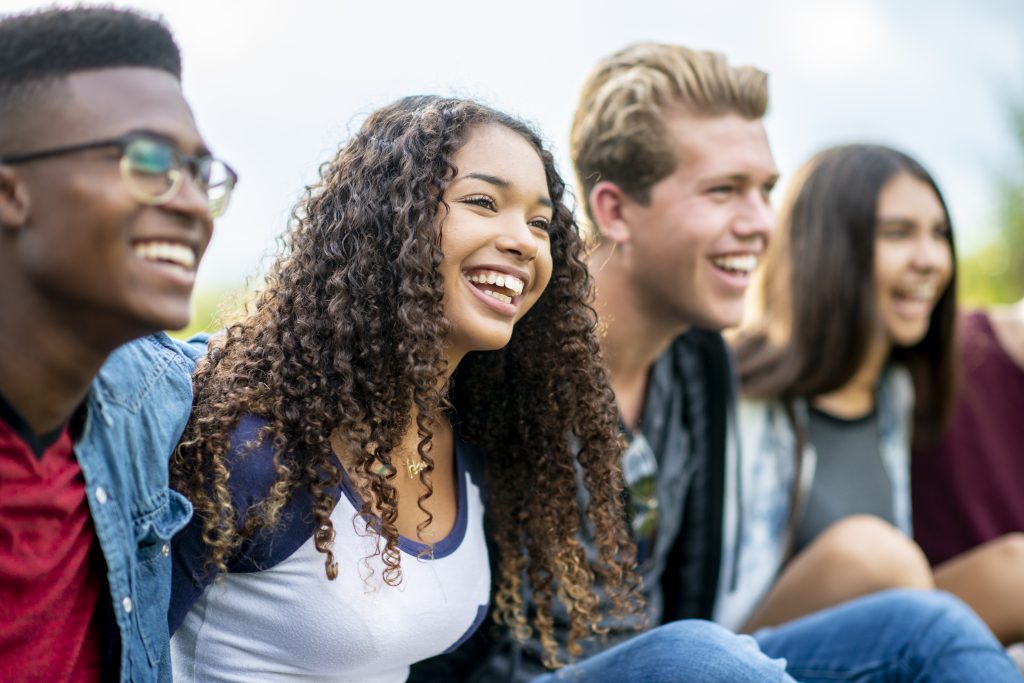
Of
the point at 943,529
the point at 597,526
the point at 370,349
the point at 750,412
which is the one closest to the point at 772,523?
the point at 750,412

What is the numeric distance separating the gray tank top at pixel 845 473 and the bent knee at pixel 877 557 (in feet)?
1.35

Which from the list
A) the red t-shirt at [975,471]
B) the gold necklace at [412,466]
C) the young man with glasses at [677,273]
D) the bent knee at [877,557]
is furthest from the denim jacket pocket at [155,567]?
the red t-shirt at [975,471]

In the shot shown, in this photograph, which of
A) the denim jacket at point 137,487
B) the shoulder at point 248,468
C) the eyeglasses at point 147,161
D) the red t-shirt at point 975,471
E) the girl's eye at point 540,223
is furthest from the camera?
the red t-shirt at point 975,471

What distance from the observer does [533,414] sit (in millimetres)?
2371

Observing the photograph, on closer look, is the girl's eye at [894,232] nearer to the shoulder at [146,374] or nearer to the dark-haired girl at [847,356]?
the dark-haired girl at [847,356]

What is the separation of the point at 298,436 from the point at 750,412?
1.82 meters

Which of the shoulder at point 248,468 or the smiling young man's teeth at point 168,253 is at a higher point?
the smiling young man's teeth at point 168,253

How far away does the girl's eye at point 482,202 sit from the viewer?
2086 mm

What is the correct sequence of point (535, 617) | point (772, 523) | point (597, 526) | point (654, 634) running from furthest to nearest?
point (772, 523) < point (535, 617) < point (597, 526) < point (654, 634)

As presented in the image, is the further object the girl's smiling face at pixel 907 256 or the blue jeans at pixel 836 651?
the girl's smiling face at pixel 907 256

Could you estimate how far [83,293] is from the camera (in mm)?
1498

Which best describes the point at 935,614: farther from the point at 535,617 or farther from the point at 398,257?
the point at 398,257

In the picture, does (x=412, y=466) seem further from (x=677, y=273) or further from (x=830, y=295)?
(x=830, y=295)

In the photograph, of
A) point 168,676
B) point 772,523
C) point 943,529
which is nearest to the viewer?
point 168,676
